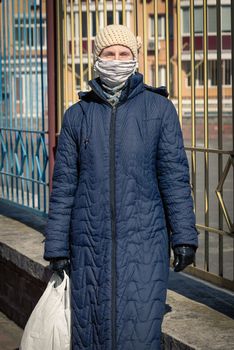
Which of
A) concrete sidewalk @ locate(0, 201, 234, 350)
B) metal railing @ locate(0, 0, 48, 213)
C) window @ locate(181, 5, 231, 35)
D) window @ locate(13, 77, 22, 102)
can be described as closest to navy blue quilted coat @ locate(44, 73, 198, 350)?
concrete sidewalk @ locate(0, 201, 234, 350)

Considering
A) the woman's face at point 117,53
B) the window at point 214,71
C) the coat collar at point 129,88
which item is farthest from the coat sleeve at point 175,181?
the window at point 214,71

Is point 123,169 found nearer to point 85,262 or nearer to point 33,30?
point 85,262

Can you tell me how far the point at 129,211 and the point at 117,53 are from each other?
616 millimetres

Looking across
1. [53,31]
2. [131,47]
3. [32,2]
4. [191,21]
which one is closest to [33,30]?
[32,2]

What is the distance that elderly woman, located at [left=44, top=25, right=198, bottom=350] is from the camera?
3.29m

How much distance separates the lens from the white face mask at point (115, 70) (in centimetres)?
330

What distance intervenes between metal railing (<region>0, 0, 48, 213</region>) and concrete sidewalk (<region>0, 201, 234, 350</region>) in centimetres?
45

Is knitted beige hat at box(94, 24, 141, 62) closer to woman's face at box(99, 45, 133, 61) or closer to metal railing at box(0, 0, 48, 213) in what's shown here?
woman's face at box(99, 45, 133, 61)

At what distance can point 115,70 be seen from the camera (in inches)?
130

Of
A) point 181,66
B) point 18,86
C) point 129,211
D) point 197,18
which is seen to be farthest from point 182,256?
point 197,18

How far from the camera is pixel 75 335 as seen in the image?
11.3 feet

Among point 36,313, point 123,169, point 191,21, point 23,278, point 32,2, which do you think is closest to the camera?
point 123,169

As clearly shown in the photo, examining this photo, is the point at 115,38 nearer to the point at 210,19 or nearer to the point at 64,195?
the point at 64,195

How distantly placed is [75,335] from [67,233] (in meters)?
0.41
